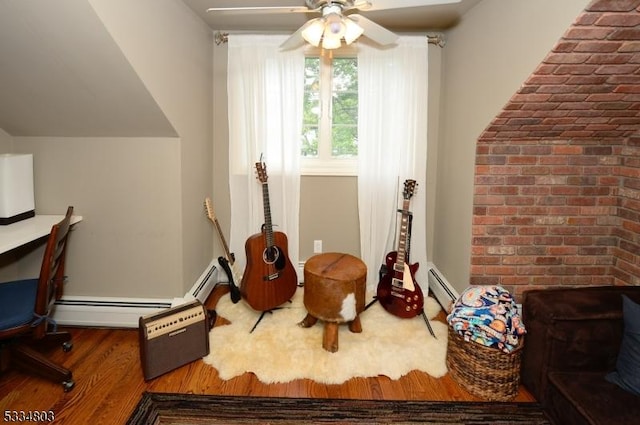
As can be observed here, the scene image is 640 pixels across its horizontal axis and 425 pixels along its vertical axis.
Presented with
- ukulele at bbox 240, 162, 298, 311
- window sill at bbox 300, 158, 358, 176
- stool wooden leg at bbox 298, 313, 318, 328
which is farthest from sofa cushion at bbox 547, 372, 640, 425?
window sill at bbox 300, 158, 358, 176

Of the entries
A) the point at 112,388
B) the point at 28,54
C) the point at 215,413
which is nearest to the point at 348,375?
the point at 215,413

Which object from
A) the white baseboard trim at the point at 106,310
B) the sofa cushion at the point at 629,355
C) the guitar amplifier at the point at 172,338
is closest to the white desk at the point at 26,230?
the white baseboard trim at the point at 106,310

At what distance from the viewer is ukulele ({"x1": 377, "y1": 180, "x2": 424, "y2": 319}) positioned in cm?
282

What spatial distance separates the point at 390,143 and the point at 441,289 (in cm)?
118

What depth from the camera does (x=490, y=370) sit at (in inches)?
80.4

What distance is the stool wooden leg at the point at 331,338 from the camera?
2.46 metres

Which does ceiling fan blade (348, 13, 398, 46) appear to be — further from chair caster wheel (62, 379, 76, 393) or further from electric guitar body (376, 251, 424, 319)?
chair caster wheel (62, 379, 76, 393)

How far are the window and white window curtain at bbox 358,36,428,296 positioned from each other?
187mm

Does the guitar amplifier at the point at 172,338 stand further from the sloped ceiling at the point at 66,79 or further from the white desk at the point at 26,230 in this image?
the sloped ceiling at the point at 66,79

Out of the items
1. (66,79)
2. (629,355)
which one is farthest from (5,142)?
(629,355)

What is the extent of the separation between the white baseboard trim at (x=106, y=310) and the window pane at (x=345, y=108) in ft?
5.51

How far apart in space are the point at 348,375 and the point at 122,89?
76.2 inches

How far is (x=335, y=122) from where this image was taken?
3.33 metres

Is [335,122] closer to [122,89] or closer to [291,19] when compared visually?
[291,19]
